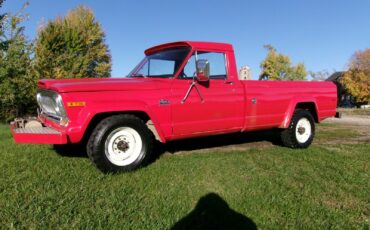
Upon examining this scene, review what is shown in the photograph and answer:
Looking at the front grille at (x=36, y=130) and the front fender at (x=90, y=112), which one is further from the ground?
the front fender at (x=90, y=112)

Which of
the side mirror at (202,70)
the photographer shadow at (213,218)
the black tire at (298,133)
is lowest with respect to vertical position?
the photographer shadow at (213,218)

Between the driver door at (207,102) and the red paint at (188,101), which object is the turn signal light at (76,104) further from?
the driver door at (207,102)

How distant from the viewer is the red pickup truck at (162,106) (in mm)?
4977

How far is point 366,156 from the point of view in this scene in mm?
6520

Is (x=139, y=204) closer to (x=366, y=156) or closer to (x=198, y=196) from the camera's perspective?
(x=198, y=196)

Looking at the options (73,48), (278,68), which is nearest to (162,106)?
(73,48)

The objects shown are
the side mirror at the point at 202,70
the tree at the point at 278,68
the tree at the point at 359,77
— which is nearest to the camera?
the side mirror at the point at 202,70

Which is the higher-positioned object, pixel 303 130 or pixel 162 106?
pixel 162 106

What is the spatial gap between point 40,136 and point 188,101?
7.43 ft

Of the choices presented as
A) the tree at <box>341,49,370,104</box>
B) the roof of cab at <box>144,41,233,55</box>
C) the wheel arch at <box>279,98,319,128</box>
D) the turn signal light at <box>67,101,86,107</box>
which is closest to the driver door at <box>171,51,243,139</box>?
the roof of cab at <box>144,41,233,55</box>

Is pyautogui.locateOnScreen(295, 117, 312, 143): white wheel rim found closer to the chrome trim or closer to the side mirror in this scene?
the side mirror

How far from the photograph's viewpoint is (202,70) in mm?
5730

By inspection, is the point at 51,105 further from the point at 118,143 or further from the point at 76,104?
the point at 118,143

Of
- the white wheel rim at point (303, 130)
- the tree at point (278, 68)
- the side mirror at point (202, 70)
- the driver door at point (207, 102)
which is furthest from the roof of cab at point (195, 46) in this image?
the tree at point (278, 68)
